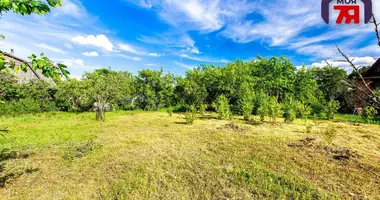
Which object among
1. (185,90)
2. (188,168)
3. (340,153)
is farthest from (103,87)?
(340,153)

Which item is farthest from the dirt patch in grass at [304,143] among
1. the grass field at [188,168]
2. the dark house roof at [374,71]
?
the dark house roof at [374,71]

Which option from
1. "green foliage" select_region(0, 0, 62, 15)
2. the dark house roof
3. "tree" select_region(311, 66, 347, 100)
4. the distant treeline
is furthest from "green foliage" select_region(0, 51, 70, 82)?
"tree" select_region(311, 66, 347, 100)

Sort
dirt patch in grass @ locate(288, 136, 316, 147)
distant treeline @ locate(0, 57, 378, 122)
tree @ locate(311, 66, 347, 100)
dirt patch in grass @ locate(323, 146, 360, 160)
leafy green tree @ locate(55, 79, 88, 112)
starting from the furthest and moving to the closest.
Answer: tree @ locate(311, 66, 347, 100) < leafy green tree @ locate(55, 79, 88, 112) < distant treeline @ locate(0, 57, 378, 122) < dirt patch in grass @ locate(288, 136, 316, 147) < dirt patch in grass @ locate(323, 146, 360, 160)

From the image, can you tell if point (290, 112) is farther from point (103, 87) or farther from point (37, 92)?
point (37, 92)

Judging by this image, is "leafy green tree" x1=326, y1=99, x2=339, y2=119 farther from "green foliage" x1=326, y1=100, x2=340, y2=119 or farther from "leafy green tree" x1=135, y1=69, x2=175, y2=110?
"leafy green tree" x1=135, y1=69, x2=175, y2=110

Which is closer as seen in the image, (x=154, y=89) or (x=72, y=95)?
(x=72, y=95)

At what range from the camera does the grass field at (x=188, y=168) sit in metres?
3.41

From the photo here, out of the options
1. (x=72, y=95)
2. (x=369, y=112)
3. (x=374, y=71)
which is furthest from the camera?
(x=374, y=71)

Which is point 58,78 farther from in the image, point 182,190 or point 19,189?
point 19,189

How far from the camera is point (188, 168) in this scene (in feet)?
14.4

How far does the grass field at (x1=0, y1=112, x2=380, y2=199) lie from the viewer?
3414 millimetres

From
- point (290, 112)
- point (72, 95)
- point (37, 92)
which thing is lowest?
point (290, 112)

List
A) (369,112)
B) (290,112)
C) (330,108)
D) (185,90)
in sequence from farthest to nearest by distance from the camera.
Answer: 1. (185,90)
2. (330,108)
3. (290,112)
4. (369,112)

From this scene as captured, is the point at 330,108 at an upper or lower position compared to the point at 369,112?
upper
